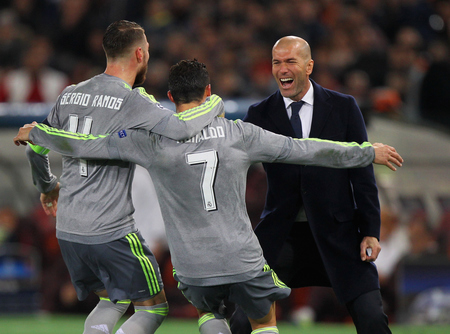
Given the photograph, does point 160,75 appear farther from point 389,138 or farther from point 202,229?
point 202,229

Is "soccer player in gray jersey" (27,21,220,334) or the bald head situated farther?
the bald head

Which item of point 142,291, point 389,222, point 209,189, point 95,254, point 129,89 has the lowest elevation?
point 389,222

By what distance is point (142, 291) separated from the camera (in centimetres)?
402

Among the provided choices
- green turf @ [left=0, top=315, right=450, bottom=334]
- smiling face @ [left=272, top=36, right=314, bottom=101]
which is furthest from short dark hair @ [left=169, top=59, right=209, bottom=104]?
green turf @ [left=0, top=315, right=450, bottom=334]

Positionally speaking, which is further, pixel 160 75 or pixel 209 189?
pixel 160 75

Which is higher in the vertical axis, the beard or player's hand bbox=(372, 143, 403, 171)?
the beard

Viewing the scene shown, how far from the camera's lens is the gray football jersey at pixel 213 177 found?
359 cm

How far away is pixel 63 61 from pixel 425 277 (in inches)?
252

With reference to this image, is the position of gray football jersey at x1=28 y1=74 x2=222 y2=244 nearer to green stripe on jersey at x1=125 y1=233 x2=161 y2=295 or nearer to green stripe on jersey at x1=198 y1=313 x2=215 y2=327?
green stripe on jersey at x1=125 y1=233 x2=161 y2=295

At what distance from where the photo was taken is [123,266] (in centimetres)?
399

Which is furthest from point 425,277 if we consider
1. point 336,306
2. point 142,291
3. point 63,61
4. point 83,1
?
point 83,1

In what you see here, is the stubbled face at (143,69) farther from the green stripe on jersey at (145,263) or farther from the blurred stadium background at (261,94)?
the blurred stadium background at (261,94)

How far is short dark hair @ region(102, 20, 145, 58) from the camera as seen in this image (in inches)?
159

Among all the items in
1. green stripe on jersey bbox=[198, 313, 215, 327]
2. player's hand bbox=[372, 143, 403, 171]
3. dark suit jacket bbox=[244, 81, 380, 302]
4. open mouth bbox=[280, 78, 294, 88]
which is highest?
open mouth bbox=[280, 78, 294, 88]
